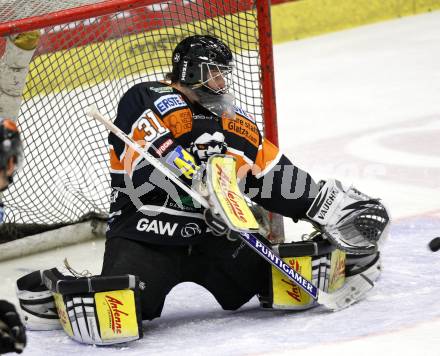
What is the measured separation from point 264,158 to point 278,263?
A: 430mm

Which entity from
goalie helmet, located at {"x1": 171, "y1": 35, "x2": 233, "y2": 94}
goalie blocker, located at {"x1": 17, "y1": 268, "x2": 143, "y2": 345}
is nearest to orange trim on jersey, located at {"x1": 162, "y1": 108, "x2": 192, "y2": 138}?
goalie helmet, located at {"x1": 171, "y1": 35, "x2": 233, "y2": 94}

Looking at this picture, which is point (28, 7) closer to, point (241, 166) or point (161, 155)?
point (161, 155)

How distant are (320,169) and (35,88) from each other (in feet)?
5.33

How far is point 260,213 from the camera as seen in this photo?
4719 millimetres

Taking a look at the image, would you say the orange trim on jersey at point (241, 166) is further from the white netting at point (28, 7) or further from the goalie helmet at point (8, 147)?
the goalie helmet at point (8, 147)

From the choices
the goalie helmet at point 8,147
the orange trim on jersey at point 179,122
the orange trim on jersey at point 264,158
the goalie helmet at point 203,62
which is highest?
the goalie helmet at point 8,147

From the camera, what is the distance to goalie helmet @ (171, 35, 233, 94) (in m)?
3.75

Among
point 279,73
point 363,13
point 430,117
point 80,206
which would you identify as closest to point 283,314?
point 80,206

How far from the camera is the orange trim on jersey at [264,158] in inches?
155

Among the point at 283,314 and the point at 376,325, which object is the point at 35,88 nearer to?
the point at 283,314

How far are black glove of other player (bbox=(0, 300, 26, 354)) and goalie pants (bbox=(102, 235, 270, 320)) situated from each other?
0.82 metres

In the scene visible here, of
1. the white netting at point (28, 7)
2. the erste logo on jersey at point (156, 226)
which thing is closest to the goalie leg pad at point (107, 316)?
the erste logo on jersey at point (156, 226)

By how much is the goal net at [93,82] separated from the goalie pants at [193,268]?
0.91 m

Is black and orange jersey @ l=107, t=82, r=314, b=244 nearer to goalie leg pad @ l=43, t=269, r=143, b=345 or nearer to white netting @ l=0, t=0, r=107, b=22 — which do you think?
goalie leg pad @ l=43, t=269, r=143, b=345
